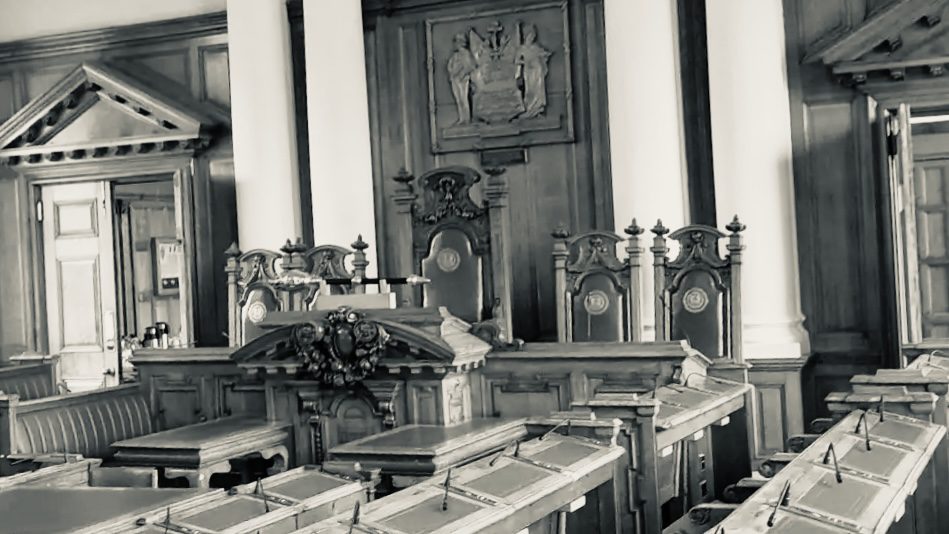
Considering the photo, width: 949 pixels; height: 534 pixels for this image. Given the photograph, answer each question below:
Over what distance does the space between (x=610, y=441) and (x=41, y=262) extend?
7.15 m

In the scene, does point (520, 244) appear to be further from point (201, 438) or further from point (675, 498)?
point (675, 498)

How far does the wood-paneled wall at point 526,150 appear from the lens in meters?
8.41

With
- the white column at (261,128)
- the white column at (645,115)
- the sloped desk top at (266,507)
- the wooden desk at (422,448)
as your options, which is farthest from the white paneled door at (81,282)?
the sloped desk top at (266,507)

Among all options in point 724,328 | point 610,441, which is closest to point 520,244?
point 724,328

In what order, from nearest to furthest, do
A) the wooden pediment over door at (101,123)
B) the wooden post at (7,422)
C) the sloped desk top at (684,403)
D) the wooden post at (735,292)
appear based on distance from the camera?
the sloped desk top at (684,403)
the wooden post at (7,422)
the wooden post at (735,292)
the wooden pediment over door at (101,123)

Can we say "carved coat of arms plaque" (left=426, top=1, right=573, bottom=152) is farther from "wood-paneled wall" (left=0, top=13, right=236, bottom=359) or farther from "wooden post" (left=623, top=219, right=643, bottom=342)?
"wood-paneled wall" (left=0, top=13, right=236, bottom=359)

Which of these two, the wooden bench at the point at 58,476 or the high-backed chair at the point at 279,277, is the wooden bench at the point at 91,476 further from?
the high-backed chair at the point at 279,277

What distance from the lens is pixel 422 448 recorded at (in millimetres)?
5207

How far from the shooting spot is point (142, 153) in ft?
30.8

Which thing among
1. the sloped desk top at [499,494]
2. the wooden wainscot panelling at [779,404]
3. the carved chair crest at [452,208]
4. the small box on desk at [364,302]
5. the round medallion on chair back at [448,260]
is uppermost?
the carved chair crest at [452,208]

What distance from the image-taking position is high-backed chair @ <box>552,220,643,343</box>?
7.18 metres

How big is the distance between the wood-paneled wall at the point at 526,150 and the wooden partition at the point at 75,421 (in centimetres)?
223

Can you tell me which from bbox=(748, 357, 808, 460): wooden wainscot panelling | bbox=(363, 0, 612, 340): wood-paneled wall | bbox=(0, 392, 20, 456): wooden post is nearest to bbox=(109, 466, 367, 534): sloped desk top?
bbox=(0, 392, 20, 456): wooden post

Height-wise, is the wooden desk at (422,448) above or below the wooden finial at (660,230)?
below
